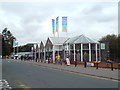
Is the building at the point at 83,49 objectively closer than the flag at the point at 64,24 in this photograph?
No

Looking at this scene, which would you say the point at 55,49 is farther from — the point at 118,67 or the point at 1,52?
the point at 118,67

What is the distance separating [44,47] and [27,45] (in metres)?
73.3

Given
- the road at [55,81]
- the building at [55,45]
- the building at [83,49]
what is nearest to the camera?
the road at [55,81]

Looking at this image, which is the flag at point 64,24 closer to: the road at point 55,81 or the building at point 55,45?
the building at point 55,45

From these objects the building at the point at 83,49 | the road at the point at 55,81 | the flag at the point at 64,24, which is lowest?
the road at the point at 55,81

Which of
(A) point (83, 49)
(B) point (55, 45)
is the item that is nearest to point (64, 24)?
(A) point (83, 49)

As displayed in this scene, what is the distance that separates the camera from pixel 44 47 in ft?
229

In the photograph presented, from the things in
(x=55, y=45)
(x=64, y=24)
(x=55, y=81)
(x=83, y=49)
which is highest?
(x=64, y=24)

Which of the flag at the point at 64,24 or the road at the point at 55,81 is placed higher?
the flag at the point at 64,24

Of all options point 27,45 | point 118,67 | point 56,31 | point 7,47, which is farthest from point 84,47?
point 27,45

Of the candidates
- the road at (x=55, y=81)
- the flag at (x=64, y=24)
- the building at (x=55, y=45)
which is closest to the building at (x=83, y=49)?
the building at (x=55, y=45)

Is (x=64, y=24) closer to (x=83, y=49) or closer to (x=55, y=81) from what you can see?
(x=83, y=49)

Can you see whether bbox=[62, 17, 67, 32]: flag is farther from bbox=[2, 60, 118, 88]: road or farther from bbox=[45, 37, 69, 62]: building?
bbox=[2, 60, 118, 88]: road

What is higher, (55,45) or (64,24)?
(64,24)
